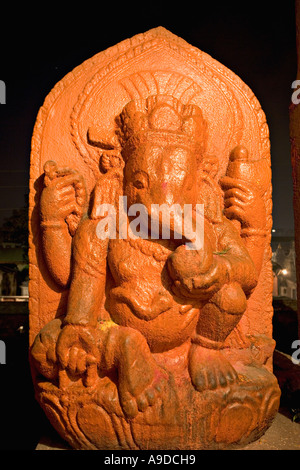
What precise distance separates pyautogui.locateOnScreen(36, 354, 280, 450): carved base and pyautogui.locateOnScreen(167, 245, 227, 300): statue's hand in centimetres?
57

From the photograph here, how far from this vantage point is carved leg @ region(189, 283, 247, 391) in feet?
6.82

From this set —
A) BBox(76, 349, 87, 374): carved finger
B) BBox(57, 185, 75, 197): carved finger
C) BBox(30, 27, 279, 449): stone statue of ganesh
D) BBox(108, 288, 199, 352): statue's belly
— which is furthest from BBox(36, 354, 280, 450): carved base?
BBox(57, 185, 75, 197): carved finger

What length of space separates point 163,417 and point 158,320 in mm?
546

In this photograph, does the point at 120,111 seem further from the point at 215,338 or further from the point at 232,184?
the point at 215,338

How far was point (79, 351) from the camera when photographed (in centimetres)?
199

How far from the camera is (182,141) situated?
2.26 metres

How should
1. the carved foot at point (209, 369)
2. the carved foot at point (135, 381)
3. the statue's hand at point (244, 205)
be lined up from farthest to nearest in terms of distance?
the statue's hand at point (244, 205), the carved foot at point (209, 369), the carved foot at point (135, 381)

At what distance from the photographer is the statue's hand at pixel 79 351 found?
1.97m

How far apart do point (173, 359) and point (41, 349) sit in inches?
32.4

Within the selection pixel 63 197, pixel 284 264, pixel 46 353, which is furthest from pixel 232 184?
pixel 284 264

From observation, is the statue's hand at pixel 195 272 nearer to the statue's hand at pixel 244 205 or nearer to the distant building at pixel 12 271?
the statue's hand at pixel 244 205

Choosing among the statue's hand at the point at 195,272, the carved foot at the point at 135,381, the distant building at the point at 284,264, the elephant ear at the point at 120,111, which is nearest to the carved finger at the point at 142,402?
the carved foot at the point at 135,381

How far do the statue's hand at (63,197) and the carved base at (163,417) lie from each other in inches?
41.6

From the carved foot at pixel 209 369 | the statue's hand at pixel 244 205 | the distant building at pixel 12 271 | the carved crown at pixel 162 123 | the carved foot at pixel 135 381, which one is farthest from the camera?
the distant building at pixel 12 271
